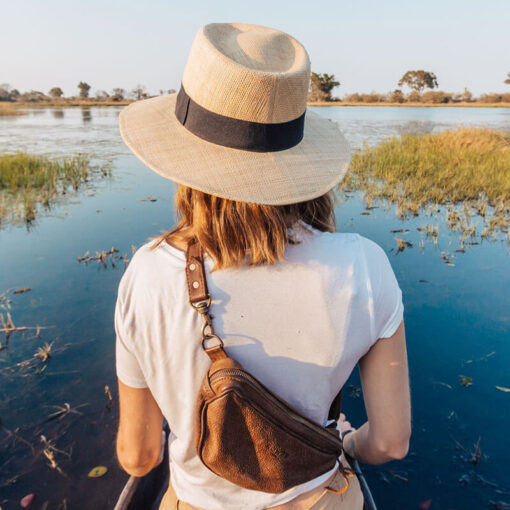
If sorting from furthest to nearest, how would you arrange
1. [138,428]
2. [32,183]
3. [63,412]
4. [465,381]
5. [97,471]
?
[32,183], [465,381], [63,412], [97,471], [138,428]

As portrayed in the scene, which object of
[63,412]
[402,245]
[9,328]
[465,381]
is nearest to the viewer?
[63,412]

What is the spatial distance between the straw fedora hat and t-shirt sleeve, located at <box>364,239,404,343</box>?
192 millimetres

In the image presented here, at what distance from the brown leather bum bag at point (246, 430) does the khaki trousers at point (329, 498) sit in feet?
0.33

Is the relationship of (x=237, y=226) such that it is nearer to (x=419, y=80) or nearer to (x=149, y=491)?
(x=149, y=491)

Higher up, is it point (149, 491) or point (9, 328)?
point (149, 491)

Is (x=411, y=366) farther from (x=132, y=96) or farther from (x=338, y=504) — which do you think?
(x=132, y=96)

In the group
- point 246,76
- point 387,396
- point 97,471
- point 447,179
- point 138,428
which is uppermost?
point 246,76

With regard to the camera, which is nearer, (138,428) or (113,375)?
(138,428)

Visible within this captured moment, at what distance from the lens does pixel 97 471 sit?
2.26 metres

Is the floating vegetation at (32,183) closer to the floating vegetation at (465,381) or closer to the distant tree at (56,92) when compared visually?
the floating vegetation at (465,381)

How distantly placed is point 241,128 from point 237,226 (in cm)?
22

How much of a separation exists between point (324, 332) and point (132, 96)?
64.6 metres

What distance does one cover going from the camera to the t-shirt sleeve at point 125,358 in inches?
30.8

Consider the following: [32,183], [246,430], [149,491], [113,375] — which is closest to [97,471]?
[113,375]
